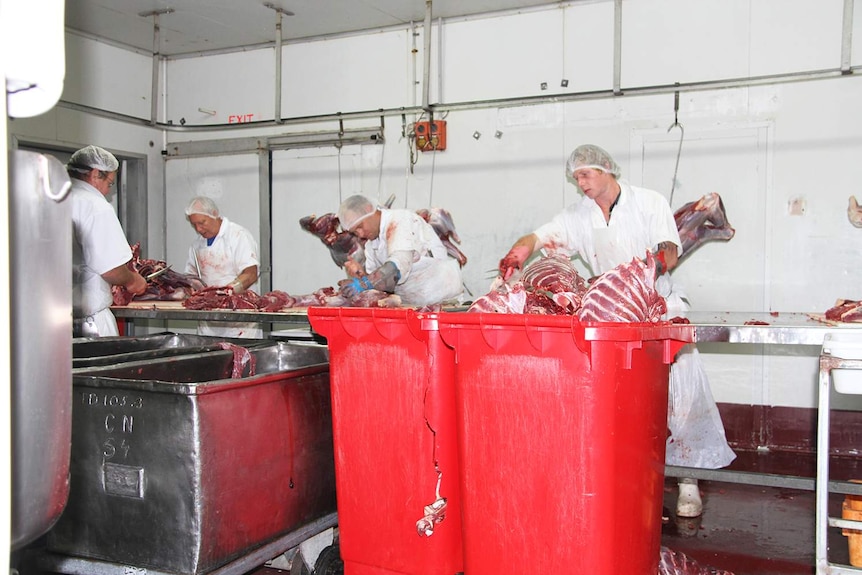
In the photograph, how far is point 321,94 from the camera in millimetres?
7746

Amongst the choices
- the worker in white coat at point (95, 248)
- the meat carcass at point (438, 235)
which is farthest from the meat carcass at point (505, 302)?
the meat carcass at point (438, 235)

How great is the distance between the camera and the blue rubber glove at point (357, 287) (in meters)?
5.26

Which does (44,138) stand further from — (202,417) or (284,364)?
(202,417)

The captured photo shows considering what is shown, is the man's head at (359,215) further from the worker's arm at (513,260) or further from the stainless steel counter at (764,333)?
the stainless steel counter at (764,333)

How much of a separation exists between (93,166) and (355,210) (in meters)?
1.85

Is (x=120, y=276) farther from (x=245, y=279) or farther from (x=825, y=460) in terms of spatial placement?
(x=825, y=460)

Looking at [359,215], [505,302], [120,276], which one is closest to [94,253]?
[120,276]

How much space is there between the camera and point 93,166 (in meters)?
4.98

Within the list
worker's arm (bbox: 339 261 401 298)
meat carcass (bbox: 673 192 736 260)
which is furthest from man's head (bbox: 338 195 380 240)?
meat carcass (bbox: 673 192 736 260)

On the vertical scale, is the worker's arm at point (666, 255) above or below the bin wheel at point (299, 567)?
above

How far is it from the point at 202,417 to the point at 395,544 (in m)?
0.85

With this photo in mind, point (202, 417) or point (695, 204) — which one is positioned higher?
point (695, 204)

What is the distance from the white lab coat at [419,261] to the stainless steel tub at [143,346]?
223 centimetres

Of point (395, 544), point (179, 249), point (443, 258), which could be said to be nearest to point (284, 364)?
point (395, 544)
